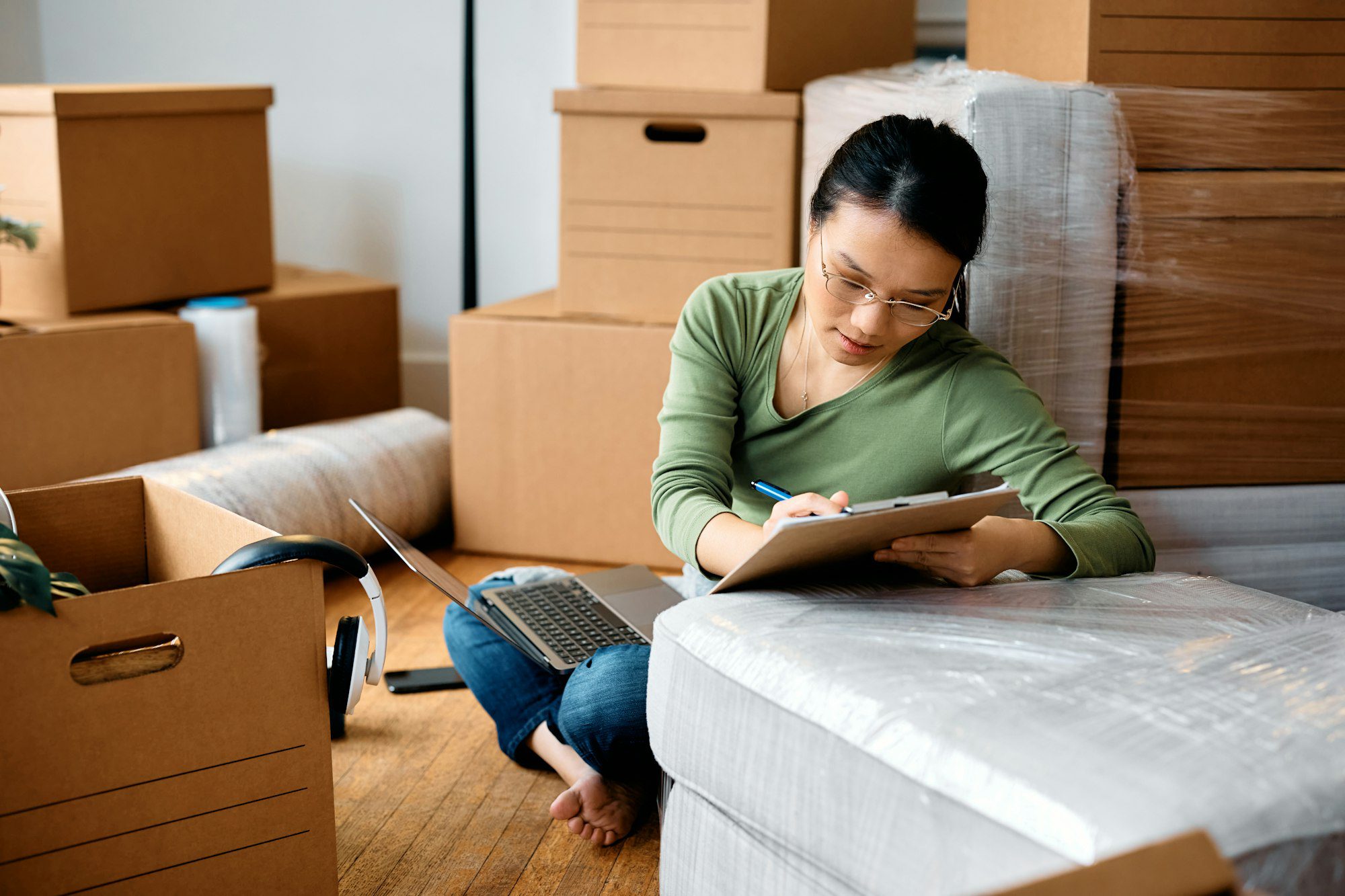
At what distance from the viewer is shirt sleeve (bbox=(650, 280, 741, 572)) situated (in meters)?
1.05

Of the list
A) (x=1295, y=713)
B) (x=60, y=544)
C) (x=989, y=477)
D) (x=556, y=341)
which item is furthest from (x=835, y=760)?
(x=556, y=341)

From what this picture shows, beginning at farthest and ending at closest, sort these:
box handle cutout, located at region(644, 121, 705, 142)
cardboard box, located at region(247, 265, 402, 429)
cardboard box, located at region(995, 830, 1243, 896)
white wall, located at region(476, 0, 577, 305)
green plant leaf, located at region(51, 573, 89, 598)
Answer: white wall, located at region(476, 0, 577, 305), cardboard box, located at region(247, 265, 402, 429), box handle cutout, located at region(644, 121, 705, 142), green plant leaf, located at region(51, 573, 89, 598), cardboard box, located at region(995, 830, 1243, 896)

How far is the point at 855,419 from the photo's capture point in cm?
112

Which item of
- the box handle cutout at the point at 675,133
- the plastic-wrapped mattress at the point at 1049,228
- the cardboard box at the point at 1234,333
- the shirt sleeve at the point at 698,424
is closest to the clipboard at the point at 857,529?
the shirt sleeve at the point at 698,424

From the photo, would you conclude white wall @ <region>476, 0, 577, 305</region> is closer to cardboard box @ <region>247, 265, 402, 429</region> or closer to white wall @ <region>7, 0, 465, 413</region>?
white wall @ <region>7, 0, 465, 413</region>

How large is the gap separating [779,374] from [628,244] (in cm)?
72

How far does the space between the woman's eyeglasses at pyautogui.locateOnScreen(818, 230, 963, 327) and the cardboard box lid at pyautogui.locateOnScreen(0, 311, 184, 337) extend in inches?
48.2

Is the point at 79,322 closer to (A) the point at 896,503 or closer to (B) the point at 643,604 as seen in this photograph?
(B) the point at 643,604

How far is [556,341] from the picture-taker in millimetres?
1881

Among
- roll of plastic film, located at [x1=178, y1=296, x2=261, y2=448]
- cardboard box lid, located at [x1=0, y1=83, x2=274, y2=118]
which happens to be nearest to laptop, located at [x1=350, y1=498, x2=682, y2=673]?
roll of plastic film, located at [x1=178, y1=296, x2=261, y2=448]

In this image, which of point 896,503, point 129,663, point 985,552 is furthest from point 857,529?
point 129,663

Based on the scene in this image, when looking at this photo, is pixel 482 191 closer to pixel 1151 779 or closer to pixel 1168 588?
pixel 1168 588

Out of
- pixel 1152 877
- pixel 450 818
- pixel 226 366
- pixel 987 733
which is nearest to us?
pixel 1152 877

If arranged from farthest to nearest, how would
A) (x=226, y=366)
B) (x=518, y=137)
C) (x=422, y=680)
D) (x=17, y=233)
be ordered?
(x=518, y=137) < (x=226, y=366) < (x=17, y=233) < (x=422, y=680)
